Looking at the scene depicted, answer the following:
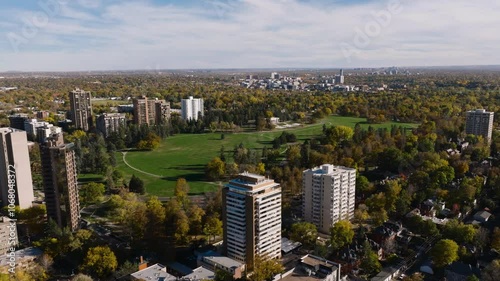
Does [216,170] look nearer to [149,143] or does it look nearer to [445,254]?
[149,143]

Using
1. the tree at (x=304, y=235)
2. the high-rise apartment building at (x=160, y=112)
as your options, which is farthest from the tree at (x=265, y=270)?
the high-rise apartment building at (x=160, y=112)

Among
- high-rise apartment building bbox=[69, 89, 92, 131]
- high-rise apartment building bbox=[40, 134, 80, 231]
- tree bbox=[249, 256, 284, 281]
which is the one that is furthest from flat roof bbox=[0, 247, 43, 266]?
high-rise apartment building bbox=[69, 89, 92, 131]

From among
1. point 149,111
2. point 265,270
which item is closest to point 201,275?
point 265,270

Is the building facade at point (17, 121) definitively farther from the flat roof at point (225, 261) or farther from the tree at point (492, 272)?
the tree at point (492, 272)

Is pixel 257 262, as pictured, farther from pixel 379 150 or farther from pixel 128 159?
pixel 128 159

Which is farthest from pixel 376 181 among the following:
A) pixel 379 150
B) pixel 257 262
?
pixel 257 262
